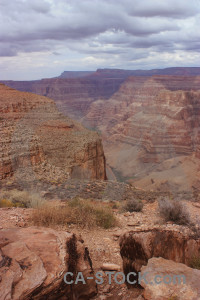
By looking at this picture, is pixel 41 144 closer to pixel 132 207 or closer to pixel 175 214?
pixel 132 207

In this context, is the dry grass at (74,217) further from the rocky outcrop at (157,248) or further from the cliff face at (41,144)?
the cliff face at (41,144)

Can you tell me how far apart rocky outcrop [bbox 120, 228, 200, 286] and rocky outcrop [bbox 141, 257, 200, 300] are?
14.4 inches

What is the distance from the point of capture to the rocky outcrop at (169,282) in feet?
8.59

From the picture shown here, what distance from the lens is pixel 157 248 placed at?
3.69m

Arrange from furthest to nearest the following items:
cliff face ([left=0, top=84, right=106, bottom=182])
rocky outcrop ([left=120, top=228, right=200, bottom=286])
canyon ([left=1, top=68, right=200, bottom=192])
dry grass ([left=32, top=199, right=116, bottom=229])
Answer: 1. canyon ([left=1, top=68, right=200, bottom=192])
2. cliff face ([left=0, top=84, right=106, bottom=182])
3. dry grass ([left=32, top=199, right=116, bottom=229])
4. rocky outcrop ([left=120, top=228, right=200, bottom=286])

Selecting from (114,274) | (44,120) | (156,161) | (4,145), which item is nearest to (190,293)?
(114,274)

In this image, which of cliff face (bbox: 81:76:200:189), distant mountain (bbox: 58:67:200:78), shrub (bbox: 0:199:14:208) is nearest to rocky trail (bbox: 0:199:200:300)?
shrub (bbox: 0:199:14:208)

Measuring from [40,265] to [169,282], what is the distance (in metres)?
1.48

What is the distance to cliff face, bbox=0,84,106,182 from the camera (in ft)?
51.0

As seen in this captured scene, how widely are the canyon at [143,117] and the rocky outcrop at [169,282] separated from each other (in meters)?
23.5

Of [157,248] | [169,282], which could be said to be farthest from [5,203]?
[169,282]

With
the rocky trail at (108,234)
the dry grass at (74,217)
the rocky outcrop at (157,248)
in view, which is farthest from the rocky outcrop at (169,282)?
the dry grass at (74,217)

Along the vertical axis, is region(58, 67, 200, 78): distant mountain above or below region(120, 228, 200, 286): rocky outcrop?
above

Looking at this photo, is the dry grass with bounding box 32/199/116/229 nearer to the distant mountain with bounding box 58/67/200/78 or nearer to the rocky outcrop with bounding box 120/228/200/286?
the rocky outcrop with bounding box 120/228/200/286
